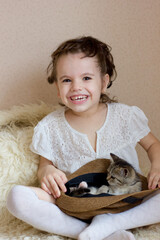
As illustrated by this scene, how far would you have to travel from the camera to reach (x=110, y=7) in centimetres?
139

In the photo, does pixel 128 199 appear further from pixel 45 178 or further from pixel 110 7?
pixel 110 7

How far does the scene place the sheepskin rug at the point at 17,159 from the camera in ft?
3.45

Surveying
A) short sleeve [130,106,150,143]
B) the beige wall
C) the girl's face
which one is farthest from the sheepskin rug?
short sleeve [130,106,150,143]

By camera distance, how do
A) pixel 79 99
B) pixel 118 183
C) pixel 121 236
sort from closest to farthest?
1. pixel 121 236
2. pixel 118 183
3. pixel 79 99

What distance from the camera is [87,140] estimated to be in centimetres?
118

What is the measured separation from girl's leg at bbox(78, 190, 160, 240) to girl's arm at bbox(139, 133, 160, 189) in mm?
59

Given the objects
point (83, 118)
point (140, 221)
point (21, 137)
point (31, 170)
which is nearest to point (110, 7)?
point (83, 118)

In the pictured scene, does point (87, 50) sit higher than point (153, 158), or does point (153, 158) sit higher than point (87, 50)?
point (87, 50)

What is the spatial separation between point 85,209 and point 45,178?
21 centimetres

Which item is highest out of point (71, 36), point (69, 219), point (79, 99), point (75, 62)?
point (71, 36)

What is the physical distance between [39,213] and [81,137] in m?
0.37

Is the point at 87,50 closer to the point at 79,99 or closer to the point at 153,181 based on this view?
the point at 79,99

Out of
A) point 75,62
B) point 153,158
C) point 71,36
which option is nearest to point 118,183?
point 153,158

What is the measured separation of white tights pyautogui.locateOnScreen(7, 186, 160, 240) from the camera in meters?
0.94
